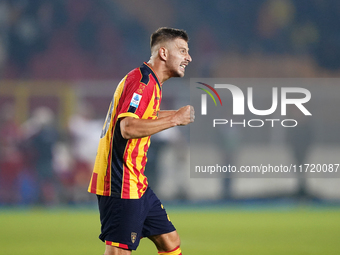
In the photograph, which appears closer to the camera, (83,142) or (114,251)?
(114,251)

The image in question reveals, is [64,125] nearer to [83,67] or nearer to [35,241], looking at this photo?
[83,67]

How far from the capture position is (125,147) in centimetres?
323

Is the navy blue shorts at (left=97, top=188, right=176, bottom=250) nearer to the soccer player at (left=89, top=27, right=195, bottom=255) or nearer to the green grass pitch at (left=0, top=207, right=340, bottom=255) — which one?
the soccer player at (left=89, top=27, right=195, bottom=255)

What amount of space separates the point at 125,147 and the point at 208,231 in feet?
13.2

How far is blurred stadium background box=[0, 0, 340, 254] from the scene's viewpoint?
32.6 feet

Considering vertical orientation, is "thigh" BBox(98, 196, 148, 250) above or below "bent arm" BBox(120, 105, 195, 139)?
below

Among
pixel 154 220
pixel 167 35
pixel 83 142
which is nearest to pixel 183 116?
pixel 167 35

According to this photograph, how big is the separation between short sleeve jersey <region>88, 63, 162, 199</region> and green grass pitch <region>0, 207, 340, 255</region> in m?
2.28

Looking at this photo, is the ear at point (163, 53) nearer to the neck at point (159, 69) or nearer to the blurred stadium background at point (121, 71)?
the neck at point (159, 69)

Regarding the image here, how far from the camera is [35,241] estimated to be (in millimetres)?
6043

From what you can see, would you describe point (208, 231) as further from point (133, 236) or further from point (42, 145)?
point (42, 145)

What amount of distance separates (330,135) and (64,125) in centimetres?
580

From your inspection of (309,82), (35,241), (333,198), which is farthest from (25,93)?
(333,198)

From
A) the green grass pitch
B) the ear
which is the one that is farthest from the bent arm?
the green grass pitch
